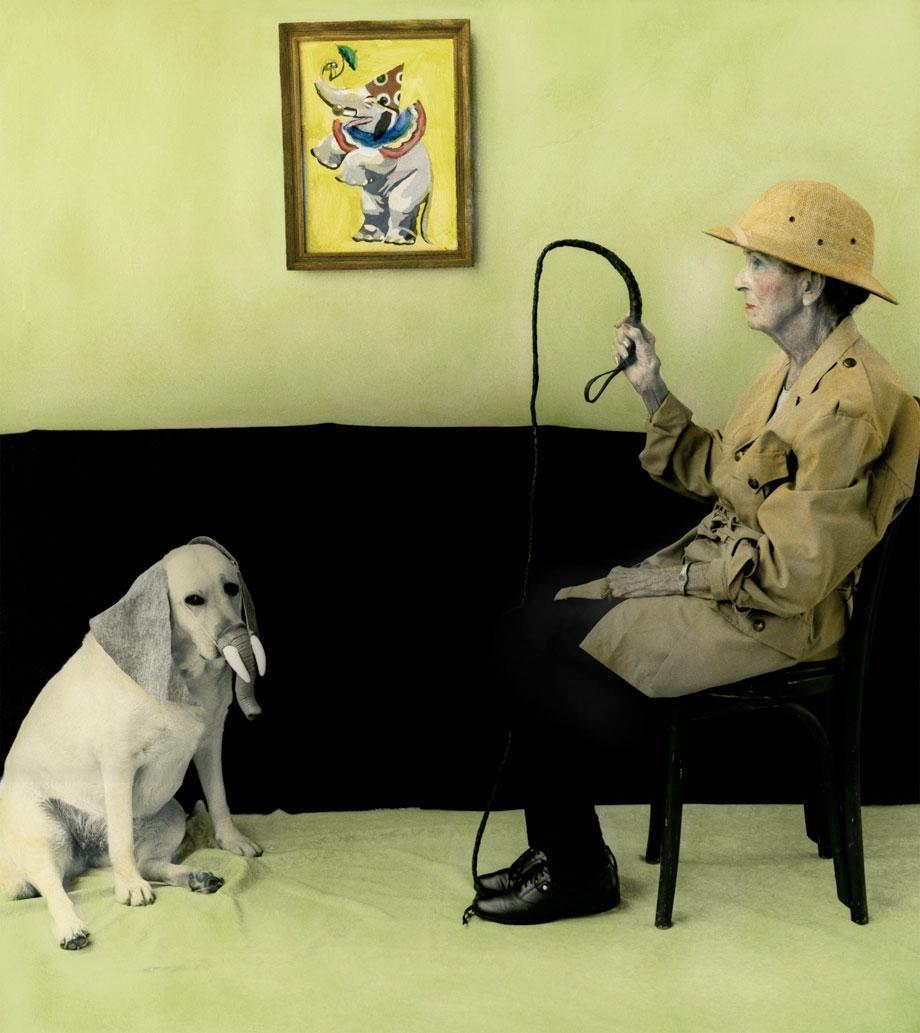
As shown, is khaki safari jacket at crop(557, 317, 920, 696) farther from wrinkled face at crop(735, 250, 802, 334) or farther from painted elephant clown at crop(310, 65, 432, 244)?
painted elephant clown at crop(310, 65, 432, 244)

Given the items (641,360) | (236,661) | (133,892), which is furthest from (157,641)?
(641,360)

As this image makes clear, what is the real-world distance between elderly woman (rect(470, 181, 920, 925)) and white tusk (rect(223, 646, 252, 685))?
1.66ft

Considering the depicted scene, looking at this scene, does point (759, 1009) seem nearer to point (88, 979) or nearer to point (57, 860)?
point (88, 979)

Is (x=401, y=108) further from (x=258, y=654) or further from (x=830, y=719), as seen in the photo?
(x=830, y=719)

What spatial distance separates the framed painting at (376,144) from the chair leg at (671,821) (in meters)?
1.29

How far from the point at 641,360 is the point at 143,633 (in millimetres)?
1126

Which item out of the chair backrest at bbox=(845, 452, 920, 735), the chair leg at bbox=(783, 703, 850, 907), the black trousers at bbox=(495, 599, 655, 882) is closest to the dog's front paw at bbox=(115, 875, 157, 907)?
the black trousers at bbox=(495, 599, 655, 882)

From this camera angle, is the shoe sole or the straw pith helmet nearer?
the straw pith helmet

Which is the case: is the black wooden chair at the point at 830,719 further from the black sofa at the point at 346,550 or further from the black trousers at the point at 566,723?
the black sofa at the point at 346,550

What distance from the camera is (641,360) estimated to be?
2.44 meters

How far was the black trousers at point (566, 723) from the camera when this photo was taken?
228 centimetres

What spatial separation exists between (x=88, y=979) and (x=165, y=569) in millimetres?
779

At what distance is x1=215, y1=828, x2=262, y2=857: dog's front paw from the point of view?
2650mm

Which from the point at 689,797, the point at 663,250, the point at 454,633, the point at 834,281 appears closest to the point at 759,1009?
the point at 689,797
